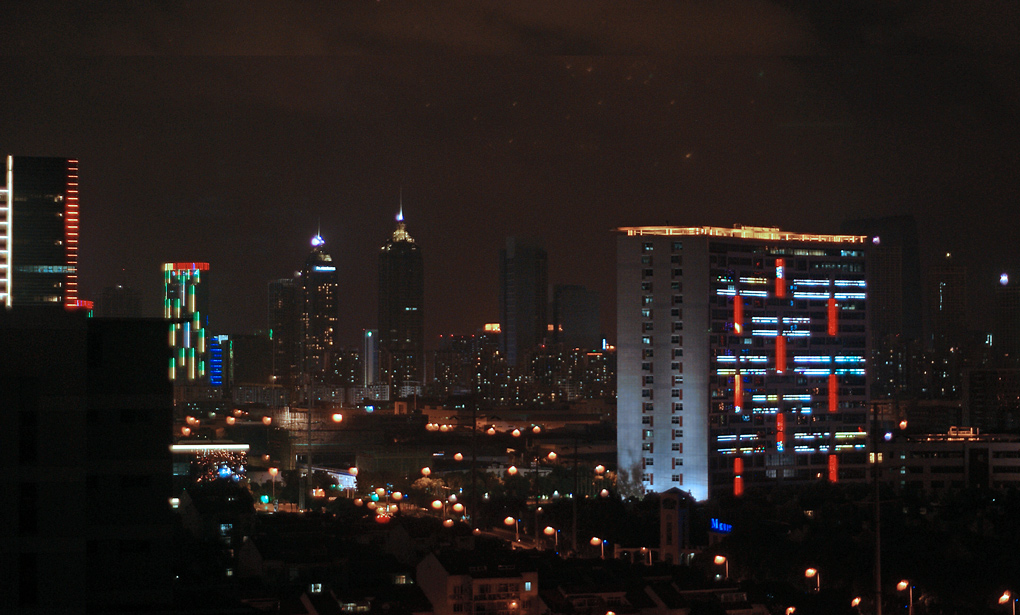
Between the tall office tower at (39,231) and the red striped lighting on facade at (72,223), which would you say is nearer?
the tall office tower at (39,231)

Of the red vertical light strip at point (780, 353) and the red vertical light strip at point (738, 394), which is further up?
the red vertical light strip at point (780, 353)

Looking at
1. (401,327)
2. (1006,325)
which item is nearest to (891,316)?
(1006,325)

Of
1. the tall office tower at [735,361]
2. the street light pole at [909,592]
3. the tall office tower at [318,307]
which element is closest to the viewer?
the street light pole at [909,592]

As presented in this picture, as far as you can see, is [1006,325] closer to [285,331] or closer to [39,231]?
[285,331]

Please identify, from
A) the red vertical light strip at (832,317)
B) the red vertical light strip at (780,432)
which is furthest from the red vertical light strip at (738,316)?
the red vertical light strip at (832,317)

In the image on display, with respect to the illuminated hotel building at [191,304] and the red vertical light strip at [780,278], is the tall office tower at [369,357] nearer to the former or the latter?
the red vertical light strip at [780,278]

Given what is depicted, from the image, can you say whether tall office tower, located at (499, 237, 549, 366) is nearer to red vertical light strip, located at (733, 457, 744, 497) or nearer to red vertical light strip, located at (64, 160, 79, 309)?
red vertical light strip, located at (733, 457, 744, 497)

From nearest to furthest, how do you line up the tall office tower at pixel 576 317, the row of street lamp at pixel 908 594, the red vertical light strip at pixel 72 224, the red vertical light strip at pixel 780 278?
the red vertical light strip at pixel 72 224 < the row of street lamp at pixel 908 594 < the red vertical light strip at pixel 780 278 < the tall office tower at pixel 576 317
